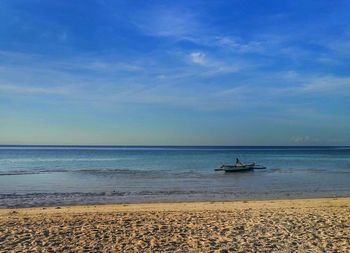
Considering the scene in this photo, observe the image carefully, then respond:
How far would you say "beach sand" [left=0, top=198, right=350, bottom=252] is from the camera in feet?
28.3

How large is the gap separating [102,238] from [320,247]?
16.0 ft

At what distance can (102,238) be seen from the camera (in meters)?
9.52

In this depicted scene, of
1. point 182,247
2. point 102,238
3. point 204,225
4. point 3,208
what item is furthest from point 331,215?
point 3,208

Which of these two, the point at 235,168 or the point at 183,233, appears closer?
the point at 183,233

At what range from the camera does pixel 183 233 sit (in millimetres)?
10023

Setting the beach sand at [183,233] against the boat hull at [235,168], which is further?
the boat hull at [235,168]

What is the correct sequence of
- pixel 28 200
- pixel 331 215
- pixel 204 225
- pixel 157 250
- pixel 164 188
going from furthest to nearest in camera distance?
1. pixel 164 188
2. pixel 28 200
3. pixel 331 215
4. pixel 204 225
5. pixel 157 250

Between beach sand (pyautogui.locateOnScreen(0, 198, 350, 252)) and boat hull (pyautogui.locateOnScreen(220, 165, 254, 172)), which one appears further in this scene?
boat hull (pyautogui.locateOnScreen(220, 165, 254, 172))

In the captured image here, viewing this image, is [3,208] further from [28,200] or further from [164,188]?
[164,188]

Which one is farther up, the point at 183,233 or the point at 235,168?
the point at 183,233

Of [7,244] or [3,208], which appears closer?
[7,244]

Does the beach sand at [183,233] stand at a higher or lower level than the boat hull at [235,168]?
higher

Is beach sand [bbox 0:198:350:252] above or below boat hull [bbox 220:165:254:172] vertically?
above

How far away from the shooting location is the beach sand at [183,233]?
8.63m
